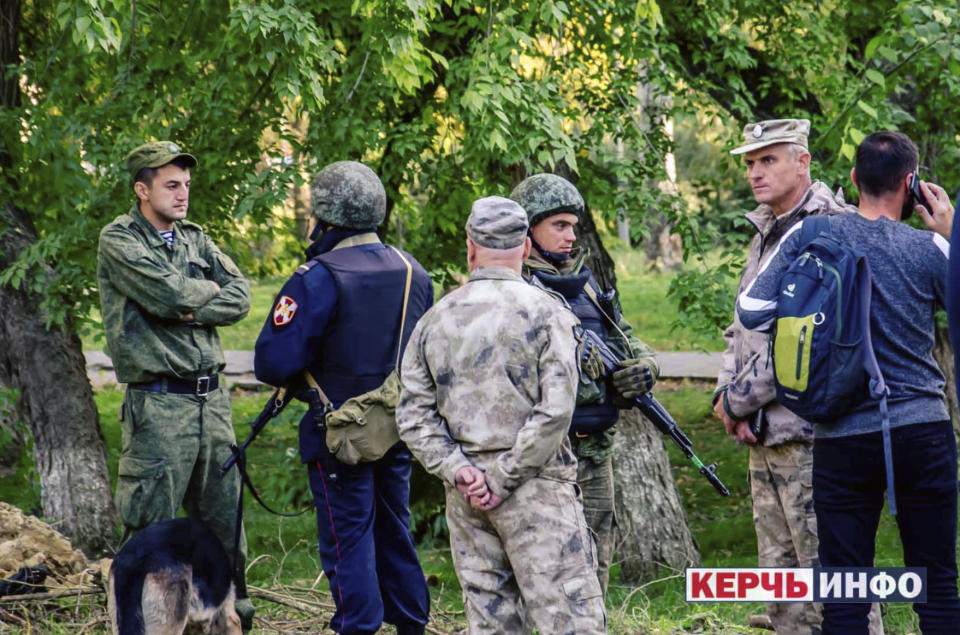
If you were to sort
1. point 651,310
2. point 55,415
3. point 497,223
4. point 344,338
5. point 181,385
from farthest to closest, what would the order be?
point 651,310 → point 55,415 → point 181,385 → point 344,338 → point 497,223

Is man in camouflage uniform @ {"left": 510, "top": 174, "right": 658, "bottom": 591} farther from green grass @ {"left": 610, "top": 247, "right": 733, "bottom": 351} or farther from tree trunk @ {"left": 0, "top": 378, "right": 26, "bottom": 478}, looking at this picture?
green grass @ {"left": 610, "top": 247, "right": 733, "bottom": 351}

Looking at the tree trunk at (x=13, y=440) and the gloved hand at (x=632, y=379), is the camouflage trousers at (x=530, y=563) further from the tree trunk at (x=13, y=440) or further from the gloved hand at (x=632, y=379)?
the tree trunk at (x=13, y=440)

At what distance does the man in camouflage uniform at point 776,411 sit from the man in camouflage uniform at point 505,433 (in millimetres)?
877

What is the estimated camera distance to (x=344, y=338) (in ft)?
15.0

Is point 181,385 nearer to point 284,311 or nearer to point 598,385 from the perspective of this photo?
point 284,311

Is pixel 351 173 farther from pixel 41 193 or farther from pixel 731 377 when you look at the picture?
pixel 41 193

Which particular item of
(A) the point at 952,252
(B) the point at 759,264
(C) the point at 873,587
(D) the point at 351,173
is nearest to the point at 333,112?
(D) the point at 351,173

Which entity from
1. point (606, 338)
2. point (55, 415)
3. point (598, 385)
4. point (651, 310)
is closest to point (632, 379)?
point (598, 385)

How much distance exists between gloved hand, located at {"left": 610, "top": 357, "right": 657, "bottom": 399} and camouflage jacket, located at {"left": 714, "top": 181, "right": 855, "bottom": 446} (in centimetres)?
31

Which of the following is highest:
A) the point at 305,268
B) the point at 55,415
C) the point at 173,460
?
the point at 305,268

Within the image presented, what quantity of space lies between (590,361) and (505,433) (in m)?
0.78

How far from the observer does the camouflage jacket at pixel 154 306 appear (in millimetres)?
4930

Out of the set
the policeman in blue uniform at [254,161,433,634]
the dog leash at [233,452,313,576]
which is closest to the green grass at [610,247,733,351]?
the dog leash at [233,452,313,576]

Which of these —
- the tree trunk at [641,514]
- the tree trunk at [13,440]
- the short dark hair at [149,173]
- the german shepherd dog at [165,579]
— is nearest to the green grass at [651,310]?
the tree trunk at [641,514]
